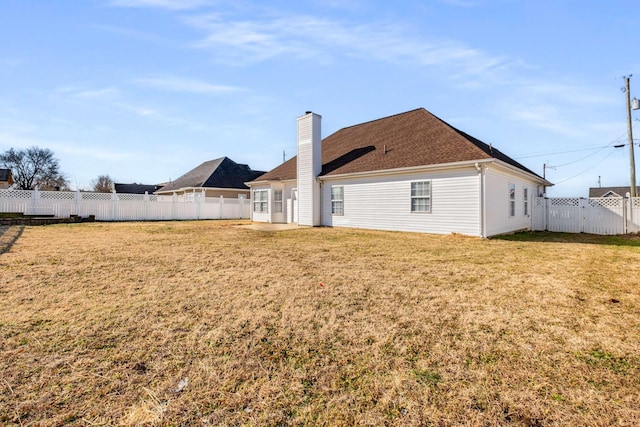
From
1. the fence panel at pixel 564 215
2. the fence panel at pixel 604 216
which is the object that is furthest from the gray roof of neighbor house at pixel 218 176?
the fence panel at pixel 604 216

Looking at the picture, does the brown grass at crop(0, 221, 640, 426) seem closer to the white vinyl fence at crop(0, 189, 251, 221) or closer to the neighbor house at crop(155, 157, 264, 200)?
the white vinyl fence at crop(0, 189, 251, 221)

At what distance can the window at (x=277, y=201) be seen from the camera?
19047mm

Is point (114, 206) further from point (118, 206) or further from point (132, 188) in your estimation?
point (132, 188)

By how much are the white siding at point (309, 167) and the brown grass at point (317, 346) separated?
10413 millimetres

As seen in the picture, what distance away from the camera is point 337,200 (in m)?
15.7

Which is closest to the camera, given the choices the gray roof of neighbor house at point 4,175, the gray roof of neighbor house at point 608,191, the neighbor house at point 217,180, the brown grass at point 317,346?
the brown grass at point 317,346

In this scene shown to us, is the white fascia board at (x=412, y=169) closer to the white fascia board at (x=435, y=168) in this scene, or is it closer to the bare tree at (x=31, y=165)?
the white fascia board at (x=435, y=168)

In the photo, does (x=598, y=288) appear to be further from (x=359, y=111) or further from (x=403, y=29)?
(x=359, y=111)

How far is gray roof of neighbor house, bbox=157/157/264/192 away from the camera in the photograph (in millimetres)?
27120

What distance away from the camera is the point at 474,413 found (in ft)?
6.33

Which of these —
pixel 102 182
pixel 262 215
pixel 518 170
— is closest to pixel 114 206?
pixel 262 215

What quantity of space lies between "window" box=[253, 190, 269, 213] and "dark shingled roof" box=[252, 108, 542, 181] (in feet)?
3.68

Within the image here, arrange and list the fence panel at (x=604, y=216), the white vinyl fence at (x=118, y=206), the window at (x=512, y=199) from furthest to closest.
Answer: the white vinyl fence at (x=118, y=206), the fence panel at (x=604, y=216), the window at (x=512, y=199)

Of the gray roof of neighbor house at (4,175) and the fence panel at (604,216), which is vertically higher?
the gray roof of neighbor house at (4,175)
